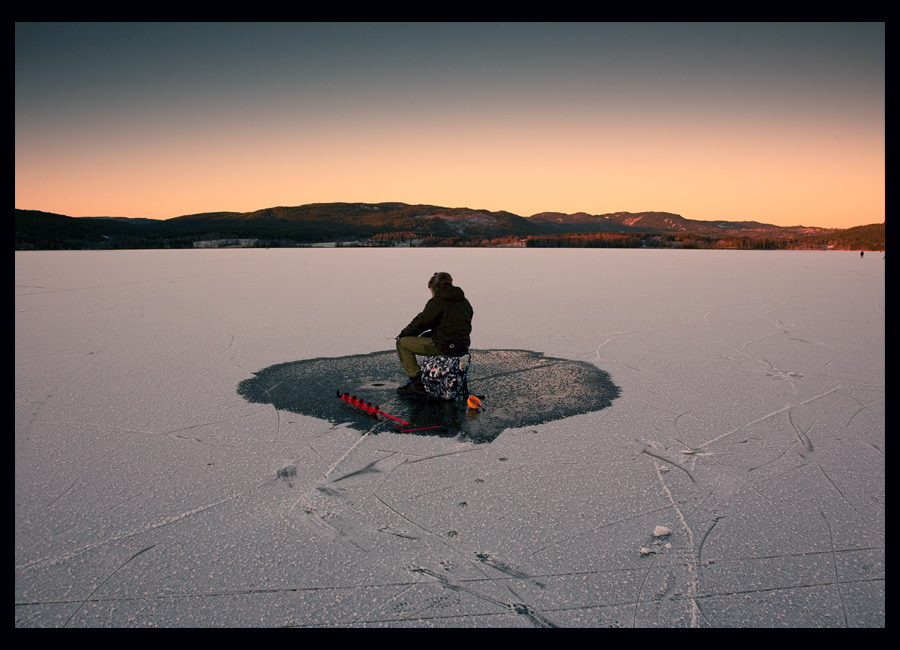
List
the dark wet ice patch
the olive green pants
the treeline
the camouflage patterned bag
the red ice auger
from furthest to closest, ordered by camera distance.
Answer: the treeline
the olive green pants
the camouflage patterned bag
the dark wet ice patch
the red ice auger

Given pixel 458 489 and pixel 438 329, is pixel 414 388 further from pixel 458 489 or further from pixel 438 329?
pixel 458 489

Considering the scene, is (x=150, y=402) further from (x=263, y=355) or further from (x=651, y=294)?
(x=651, y=294)

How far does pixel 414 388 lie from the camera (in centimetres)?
591

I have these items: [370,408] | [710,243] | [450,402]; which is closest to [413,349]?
[450,402]

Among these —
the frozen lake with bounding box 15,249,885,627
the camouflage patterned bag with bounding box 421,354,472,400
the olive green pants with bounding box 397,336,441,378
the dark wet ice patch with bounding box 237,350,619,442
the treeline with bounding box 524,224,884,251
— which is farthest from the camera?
the treeline with bounding box 524,224,884,251

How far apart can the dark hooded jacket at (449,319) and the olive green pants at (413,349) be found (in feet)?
0.42

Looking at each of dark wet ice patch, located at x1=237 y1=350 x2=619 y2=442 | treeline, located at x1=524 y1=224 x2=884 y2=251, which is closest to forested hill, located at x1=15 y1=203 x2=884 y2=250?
treeline, located at x1=524 y1=224 x2=884 y2=251

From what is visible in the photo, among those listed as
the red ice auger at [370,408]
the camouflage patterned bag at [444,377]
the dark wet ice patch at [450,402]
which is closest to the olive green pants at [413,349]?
the camouflage patterned bag at [444,377]

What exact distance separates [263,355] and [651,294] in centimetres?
1171

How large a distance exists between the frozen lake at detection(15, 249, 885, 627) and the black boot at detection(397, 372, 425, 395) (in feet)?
1.14

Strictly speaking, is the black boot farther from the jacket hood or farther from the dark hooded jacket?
the jacket hood

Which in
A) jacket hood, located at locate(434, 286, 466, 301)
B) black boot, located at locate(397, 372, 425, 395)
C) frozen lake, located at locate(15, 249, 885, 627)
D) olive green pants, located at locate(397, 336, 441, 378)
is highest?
jacket hood, located at locate(434, 286, 466, 301)

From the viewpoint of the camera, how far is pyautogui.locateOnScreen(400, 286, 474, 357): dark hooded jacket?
5.67 metres

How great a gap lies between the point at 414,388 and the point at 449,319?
0.88m
